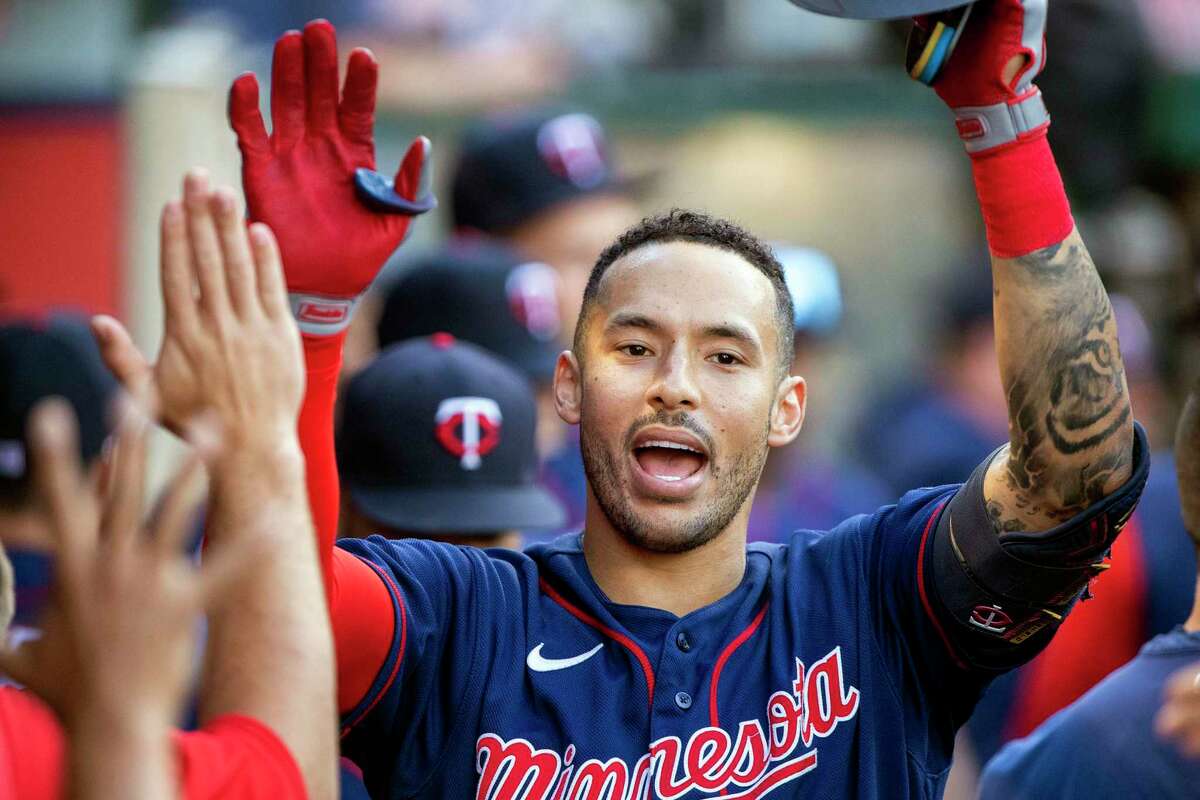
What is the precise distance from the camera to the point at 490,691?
9.70 ft

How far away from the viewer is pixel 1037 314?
2889mm

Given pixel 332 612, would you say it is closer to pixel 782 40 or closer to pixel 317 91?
pixel 317 91

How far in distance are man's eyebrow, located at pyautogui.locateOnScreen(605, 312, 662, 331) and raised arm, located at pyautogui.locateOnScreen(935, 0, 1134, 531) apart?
618 mm

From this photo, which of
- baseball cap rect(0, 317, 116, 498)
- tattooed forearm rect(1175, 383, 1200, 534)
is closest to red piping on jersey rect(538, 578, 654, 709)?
tattooed forearm rect(1175, 383, 1200, 534)

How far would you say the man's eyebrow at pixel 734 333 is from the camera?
3.17m

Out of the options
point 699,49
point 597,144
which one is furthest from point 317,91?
point 699,49

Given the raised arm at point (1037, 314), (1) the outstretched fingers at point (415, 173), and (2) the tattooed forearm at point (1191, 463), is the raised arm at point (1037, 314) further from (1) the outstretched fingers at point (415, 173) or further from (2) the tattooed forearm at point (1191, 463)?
(1) the outstretched fingers at point (415, 173)

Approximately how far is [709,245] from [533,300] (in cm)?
206

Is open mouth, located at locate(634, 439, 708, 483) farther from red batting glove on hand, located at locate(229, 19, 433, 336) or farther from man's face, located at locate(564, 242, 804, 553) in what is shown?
red batting glove on hand, located at locate(229, 19, 433, 336)

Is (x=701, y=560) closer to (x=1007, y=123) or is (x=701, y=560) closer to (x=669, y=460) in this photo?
(x=669, y=460)

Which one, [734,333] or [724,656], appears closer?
[724,656]

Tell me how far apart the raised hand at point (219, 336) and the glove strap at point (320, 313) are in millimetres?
451

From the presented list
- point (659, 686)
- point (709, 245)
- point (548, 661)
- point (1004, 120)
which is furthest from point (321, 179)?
point (1004, 120)

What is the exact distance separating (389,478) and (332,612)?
1.28 m
